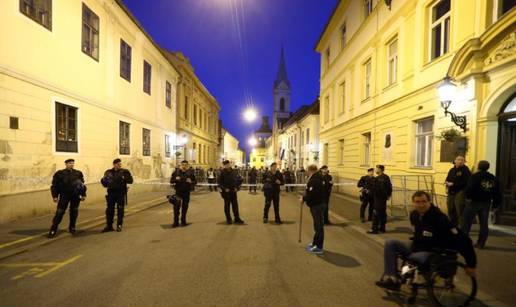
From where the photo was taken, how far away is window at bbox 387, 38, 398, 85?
42.4 feet

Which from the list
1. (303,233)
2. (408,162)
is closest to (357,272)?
(303,233)

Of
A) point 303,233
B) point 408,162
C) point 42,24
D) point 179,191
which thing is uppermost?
point 42,24

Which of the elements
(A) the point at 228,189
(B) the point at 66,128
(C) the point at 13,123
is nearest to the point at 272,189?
(A) the point at 228,189

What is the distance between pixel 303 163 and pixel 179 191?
26.3m

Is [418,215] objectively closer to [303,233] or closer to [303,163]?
[303,233]

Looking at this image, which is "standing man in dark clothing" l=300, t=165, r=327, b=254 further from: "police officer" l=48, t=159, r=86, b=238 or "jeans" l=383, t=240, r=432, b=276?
"police officer" l=48, t=159, r=86, b=238

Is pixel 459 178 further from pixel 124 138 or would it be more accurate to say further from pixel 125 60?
pixel 125 60

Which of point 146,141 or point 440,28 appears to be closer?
point 440,28

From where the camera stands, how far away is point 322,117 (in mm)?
24594

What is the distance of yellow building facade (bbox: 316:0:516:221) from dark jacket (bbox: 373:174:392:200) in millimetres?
2684

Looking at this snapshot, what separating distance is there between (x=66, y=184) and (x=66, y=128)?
4484 mm

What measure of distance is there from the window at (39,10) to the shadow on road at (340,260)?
10735mm

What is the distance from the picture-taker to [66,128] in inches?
416

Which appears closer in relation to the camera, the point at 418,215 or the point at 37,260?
the point at 418,215
